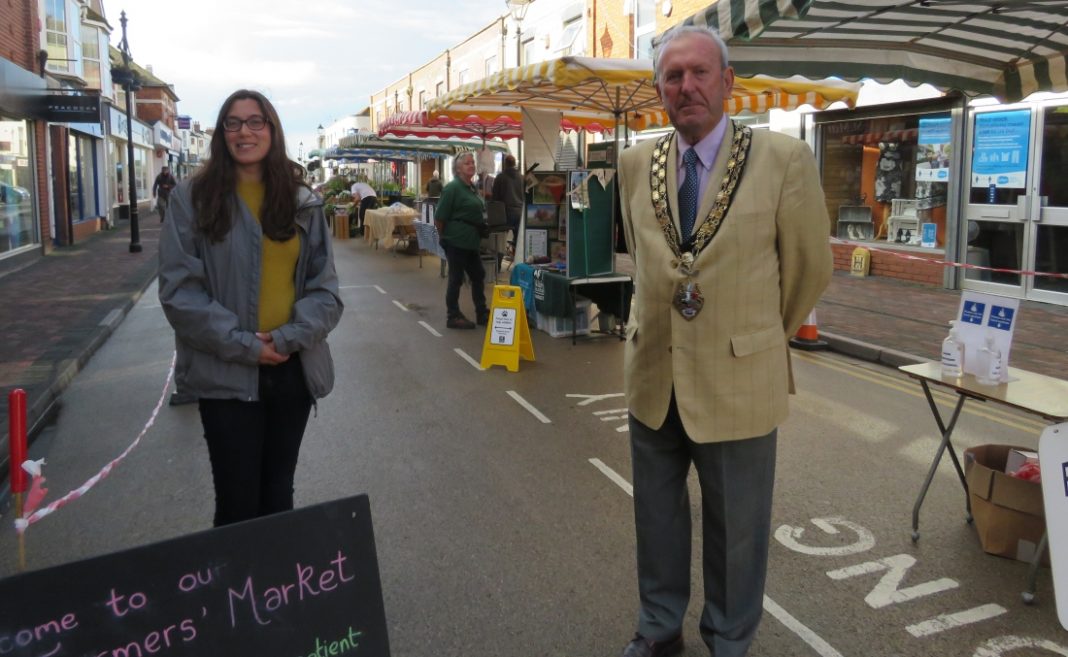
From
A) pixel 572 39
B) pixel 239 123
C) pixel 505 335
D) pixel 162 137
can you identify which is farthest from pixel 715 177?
pixel 162 137

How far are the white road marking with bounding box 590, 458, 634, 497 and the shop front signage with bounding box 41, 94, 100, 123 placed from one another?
54.7 feet

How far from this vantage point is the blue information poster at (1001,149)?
451 inches

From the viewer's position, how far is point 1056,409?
11.6 ft

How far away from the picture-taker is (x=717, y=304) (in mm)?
2609

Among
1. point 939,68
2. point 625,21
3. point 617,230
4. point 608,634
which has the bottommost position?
point 608,634

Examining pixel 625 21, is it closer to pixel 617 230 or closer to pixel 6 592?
pixel 617 230

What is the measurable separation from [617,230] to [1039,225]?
6.39 meters

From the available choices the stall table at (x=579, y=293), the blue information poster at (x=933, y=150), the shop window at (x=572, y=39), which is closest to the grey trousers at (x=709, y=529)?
the stall table at (x=579, y=293)

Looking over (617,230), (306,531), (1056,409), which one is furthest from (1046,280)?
(306,531)

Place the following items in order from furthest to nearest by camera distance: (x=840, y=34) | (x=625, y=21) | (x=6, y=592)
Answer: (x=625, y=21) → (x=840, y=34) → (x=6, y=592)

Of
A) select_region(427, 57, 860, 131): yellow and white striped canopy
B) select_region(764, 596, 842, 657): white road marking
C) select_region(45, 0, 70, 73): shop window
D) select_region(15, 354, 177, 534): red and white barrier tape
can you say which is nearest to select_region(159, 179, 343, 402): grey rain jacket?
select_region(15, 354, 177, 534): red and white barrier tape

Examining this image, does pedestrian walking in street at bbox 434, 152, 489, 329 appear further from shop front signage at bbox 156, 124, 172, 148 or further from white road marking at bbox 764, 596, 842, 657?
shop front signage at bbox 156, 124, 172, 148

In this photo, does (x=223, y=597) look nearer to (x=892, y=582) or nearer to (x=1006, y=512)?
(x=892, y=582)

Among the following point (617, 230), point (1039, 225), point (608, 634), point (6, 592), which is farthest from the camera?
point (1039, 225)
